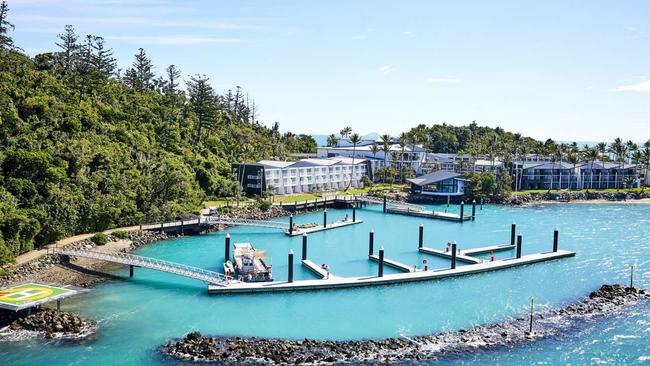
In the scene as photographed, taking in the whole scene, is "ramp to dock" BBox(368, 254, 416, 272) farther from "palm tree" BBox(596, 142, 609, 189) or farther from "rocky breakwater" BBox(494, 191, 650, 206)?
"palm tree" BBox(596, 142, 609, 189)

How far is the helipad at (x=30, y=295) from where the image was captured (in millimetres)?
32031

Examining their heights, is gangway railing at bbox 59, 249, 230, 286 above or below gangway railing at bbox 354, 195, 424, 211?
below

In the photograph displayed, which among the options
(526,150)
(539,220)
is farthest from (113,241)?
(526,150)

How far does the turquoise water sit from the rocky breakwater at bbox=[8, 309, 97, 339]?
37.2 inches

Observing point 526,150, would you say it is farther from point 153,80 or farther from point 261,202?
point 153,80

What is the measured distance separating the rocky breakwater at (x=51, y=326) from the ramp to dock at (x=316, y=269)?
16486mm

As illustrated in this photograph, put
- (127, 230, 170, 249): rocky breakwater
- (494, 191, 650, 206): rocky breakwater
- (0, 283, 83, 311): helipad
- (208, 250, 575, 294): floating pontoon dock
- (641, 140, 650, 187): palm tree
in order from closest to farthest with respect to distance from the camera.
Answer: (0, 283, 83, 311): helipad → (208, 250, 575, 294): floating pontoon dock → (127, 230, 170, 249): rocky breakwater → (494, 191, 650, 206): rocky breakwater → (641, 140, 650, 187): palm tree

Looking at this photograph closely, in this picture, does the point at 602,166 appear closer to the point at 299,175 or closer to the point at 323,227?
the point at 299,175

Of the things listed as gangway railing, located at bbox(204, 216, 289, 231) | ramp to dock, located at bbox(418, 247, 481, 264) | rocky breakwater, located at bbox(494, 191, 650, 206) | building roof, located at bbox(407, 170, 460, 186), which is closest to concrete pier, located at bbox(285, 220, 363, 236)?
gangway railing, located at bbox(204, 216, 289, 231)

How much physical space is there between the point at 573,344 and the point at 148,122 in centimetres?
6545

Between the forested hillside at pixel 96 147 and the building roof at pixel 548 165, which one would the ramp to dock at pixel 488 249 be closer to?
the forested hillside at pixel 96 147

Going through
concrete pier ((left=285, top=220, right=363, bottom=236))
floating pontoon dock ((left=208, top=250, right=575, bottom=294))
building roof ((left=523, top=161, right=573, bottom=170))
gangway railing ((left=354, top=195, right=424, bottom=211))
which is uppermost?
building roof ((left=523, top=161, right=573, bottom=170))

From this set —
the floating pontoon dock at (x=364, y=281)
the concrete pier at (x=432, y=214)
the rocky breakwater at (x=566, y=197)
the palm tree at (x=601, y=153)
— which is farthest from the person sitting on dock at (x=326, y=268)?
the palm tree at (x=601, y=153)

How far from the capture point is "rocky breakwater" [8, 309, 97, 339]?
30250mm
